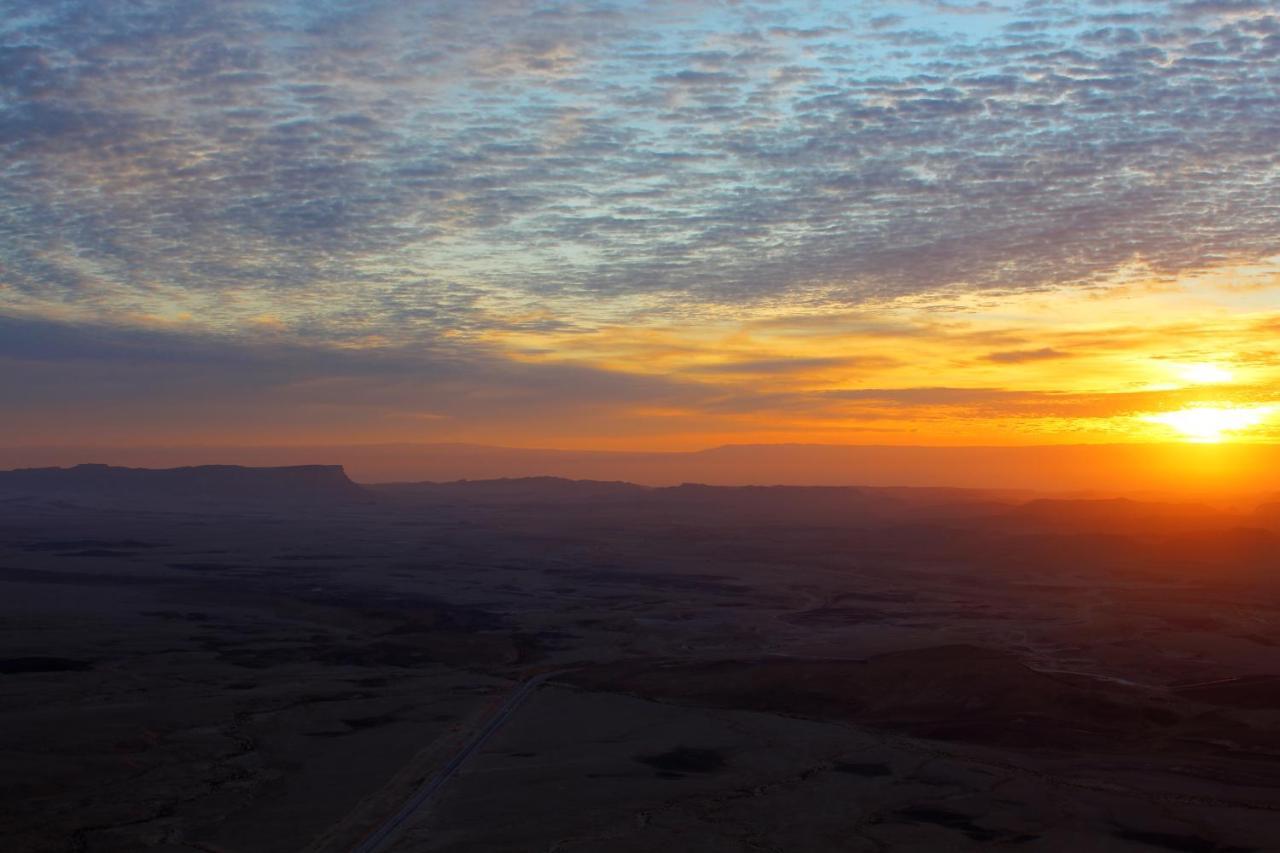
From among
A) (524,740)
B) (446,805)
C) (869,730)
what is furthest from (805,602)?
(446,805)

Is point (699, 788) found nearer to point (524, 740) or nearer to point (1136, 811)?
point (524, 740)

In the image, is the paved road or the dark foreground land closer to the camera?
the paved road

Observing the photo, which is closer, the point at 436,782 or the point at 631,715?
the point at 436,782

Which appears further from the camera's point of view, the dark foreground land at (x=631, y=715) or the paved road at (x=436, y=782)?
the dark foreground land at (x=631, y=715)
